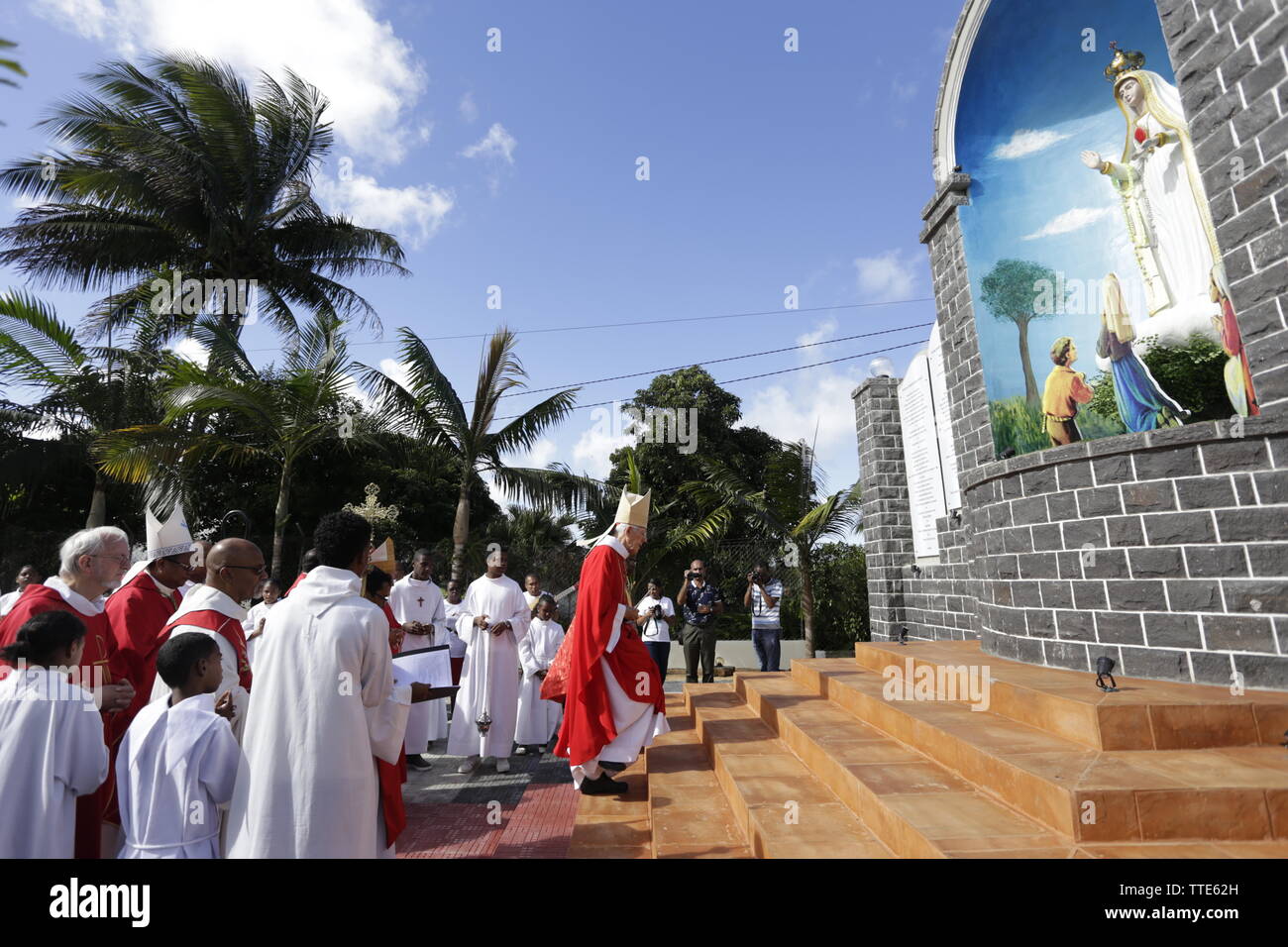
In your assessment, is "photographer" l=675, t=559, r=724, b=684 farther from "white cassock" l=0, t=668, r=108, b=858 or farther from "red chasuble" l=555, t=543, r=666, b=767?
"white cassock" l=0, t=668, r=108, b=858

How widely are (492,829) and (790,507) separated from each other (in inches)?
367

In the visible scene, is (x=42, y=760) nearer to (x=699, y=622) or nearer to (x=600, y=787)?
(x=600, y=787)

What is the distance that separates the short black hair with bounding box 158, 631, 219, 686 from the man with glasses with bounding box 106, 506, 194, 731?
0.81m

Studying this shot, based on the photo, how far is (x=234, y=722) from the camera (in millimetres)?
3256

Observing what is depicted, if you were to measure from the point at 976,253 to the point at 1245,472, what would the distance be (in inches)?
147

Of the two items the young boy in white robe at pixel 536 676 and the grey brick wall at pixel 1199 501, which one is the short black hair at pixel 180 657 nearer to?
the young boy in white robe at pixel 536 676

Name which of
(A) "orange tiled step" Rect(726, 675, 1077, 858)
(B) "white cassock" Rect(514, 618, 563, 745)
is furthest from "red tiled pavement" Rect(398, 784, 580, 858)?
(A) "orange tiled step" Rect(726, 675, 1077, 858)

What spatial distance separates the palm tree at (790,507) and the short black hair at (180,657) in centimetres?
1053

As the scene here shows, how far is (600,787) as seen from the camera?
211 inches

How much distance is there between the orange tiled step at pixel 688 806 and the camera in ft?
12.5

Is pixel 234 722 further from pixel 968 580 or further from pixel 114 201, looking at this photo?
pixel 114 201

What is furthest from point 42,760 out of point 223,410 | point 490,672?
point 223,410

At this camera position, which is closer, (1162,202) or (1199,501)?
(1199,501)
